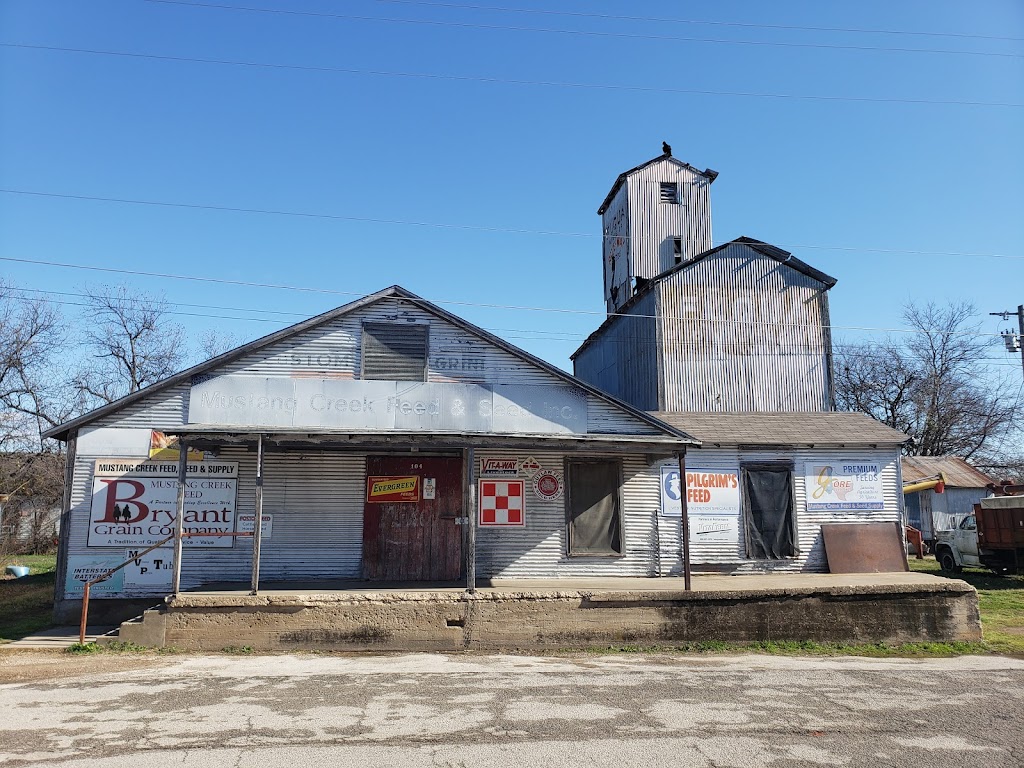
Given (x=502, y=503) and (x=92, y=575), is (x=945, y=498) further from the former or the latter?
(x=92, y=575)

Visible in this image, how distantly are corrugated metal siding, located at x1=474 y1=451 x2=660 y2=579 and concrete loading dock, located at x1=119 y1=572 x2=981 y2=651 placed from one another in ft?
5.21

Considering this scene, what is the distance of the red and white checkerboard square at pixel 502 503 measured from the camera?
44.0ft

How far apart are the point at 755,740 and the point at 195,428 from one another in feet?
27.5

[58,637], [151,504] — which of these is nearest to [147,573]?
[151,504]

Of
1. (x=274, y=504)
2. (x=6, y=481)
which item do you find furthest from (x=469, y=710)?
(x=6, y=481)

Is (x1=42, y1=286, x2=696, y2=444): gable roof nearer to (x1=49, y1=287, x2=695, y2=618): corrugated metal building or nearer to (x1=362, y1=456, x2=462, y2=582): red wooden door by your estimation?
(x1=49, y1=287, x2=695, y2=618): corrugated metal building

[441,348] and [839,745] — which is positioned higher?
[441,348]

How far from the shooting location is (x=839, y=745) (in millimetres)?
6367

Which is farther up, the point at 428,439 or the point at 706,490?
the point at 428,439

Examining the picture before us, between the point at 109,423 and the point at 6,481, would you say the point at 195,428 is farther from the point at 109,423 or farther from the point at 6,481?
the point at 6,481

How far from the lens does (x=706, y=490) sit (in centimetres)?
1445

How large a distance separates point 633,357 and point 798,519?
7.62 m

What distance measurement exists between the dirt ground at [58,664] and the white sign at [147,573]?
2180mm

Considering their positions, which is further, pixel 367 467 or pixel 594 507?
pixel 594 507
